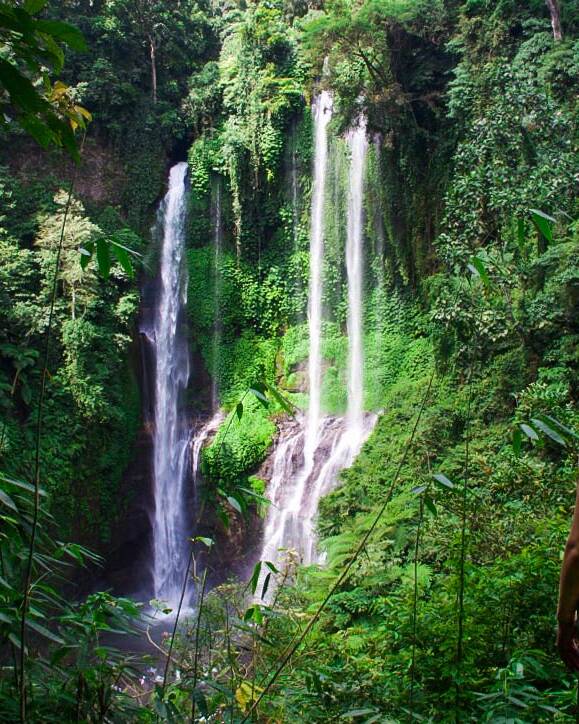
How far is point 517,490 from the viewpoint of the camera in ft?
21.1

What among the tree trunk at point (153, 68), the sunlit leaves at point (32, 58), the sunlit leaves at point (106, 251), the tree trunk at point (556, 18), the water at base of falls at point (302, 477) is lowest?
the water at base of falls at point (302, 477)

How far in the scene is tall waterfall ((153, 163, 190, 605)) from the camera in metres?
13.8

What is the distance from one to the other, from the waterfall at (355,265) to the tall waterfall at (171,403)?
4129 millimetres

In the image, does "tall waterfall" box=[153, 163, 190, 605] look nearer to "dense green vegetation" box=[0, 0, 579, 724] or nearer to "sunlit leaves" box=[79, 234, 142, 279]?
"dense green vegetation" box=[0, 0, 579, 724]

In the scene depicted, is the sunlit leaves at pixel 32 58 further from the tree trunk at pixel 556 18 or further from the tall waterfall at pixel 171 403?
the tall waterfall at pixel 171 403

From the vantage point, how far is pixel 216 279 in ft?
54.0

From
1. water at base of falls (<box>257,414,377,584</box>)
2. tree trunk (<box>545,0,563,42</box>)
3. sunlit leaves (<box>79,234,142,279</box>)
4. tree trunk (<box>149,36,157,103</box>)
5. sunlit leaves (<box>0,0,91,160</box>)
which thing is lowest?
water at base of falls (<box>257,414,377,584</box>)

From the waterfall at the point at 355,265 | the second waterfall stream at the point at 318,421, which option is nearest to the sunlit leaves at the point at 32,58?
the second waterfall stream at the point at 318,421

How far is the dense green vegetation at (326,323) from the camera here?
7.45 ft

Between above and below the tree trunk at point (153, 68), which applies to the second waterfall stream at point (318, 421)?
below

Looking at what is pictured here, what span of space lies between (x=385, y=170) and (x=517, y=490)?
921cm

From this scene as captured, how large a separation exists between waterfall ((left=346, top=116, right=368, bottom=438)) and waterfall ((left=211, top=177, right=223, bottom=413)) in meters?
3.50

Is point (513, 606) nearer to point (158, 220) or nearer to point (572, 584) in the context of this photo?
point (572, 584)

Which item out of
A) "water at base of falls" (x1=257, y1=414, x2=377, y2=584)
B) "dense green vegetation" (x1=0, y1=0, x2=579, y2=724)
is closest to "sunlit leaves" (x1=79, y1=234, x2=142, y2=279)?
"dense green vegetation" (x1=0, y1=0, x2=579, y2=724)
